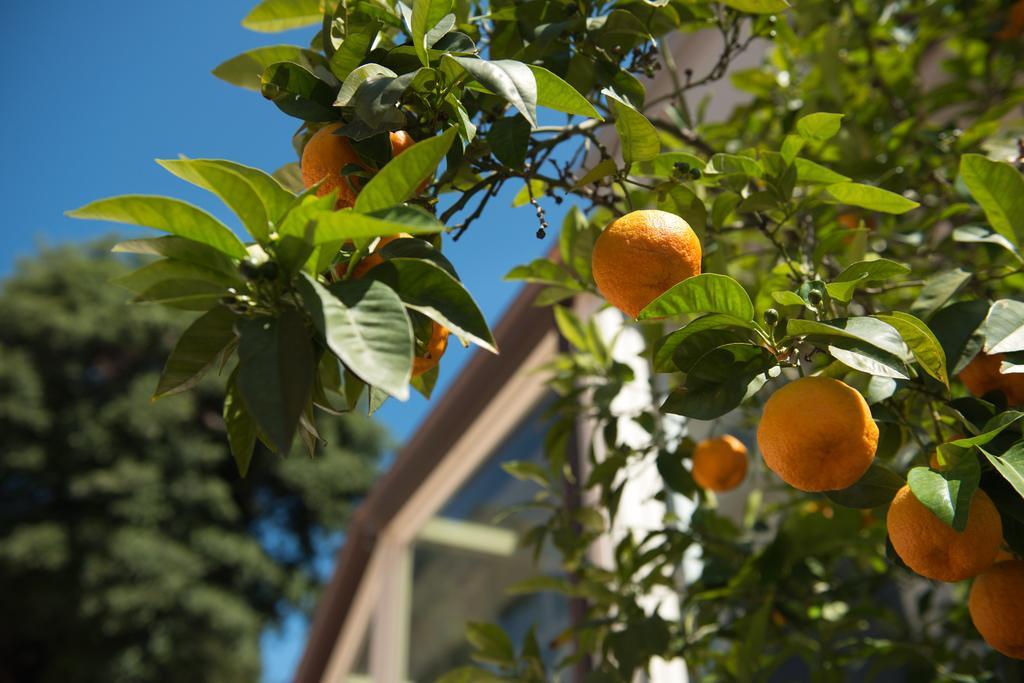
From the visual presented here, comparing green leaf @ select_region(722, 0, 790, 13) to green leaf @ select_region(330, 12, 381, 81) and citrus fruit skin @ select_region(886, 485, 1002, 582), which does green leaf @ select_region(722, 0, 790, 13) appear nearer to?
green leaf @ select_region(330, 12, 381, 81)

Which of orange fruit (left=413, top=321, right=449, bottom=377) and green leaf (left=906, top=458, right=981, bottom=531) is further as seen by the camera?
orange fruit (left=413, top=321, right=449, bottom=377)

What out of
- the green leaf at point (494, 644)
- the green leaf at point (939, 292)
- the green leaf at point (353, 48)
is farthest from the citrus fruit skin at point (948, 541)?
the green leaf at point (494, 644)

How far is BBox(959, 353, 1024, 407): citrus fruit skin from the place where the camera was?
84 centimetres

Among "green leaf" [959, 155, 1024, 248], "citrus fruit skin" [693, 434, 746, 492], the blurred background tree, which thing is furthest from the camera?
the blurred background tree

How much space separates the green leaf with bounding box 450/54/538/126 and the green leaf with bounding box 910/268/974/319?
53 cm

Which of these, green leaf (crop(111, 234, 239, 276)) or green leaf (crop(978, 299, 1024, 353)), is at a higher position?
green leaf (crop(111, 234, 239, 276))

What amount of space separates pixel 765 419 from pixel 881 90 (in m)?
1.44

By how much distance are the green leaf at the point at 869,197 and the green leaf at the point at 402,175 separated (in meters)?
0.47

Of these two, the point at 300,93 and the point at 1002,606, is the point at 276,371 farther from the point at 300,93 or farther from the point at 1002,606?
the point at 1002,606

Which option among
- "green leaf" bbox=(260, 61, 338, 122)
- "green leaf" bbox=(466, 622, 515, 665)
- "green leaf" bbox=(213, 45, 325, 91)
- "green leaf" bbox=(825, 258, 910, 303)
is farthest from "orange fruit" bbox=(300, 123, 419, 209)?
"green leaf" bbox=(466, 622, 515, 665)

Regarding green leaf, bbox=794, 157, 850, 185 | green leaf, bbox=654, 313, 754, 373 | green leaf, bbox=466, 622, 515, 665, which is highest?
green leaf, bbox=794, 157, 850, 185

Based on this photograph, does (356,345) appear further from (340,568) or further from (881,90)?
(340,568)

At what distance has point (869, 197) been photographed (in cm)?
86

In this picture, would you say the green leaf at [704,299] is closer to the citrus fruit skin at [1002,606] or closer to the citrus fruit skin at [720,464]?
the citrus fruit skin at [1002,606]
